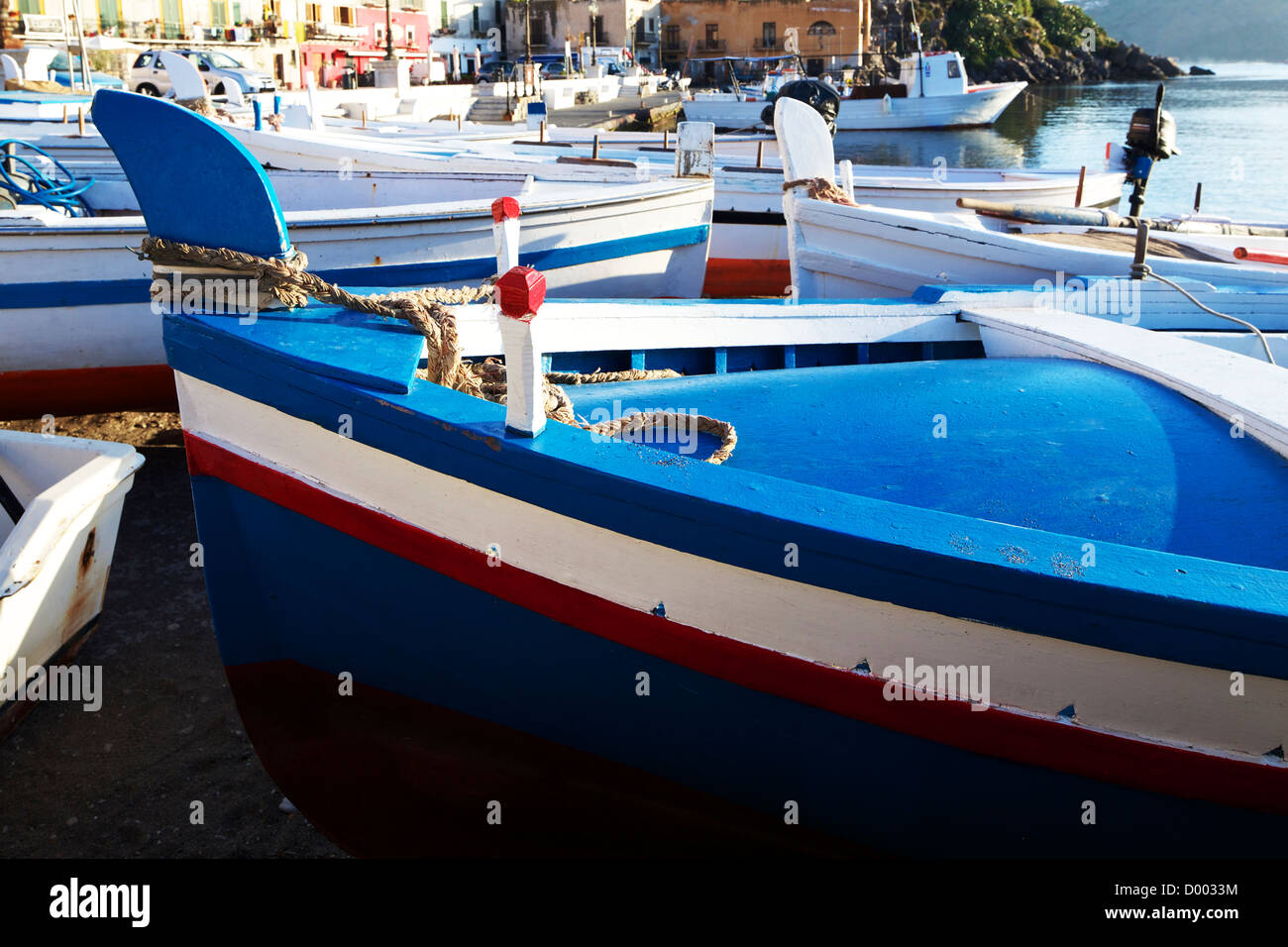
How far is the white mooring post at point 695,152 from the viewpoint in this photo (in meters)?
7.61

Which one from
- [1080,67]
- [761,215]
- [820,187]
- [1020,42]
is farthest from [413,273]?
[1080,67]

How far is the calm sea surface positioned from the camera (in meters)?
21.2

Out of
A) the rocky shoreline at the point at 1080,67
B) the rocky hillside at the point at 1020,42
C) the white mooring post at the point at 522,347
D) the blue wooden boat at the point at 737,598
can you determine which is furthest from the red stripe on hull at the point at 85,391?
the rocky shoreline at the point at 1080,67

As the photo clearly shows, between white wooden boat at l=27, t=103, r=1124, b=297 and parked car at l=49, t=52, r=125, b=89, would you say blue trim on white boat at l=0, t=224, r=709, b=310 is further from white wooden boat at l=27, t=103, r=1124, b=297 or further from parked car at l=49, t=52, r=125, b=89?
parked car at l=49, t=52, r=125, b=89

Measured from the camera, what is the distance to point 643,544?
2.41m

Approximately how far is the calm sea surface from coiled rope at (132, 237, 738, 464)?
1457 cm

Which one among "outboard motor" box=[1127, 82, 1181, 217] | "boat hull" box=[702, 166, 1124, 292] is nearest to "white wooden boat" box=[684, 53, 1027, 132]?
"boat hull" box=[702, 166, 1124, 292]

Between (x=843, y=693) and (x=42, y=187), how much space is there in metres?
6.98

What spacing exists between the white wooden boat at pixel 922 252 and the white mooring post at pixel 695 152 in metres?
1.94

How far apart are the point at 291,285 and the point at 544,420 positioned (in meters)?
0.88
